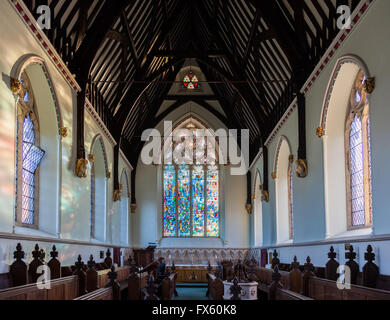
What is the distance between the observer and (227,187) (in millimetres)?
23250

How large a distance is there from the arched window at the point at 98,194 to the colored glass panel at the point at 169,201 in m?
7.01

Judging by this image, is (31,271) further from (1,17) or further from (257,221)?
(257,221)

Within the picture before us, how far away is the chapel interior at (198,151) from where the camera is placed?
27.3 feet

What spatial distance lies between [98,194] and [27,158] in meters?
5.89

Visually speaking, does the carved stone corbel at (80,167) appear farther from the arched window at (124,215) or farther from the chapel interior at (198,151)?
the arched window at (124,215)

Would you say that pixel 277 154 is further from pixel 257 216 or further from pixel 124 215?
pixel 124 215

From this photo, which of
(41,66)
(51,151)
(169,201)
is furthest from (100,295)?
(169,201)

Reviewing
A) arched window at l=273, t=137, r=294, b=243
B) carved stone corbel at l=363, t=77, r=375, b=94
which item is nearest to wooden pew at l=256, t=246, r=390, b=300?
carved stone corbel at l=363, t=77, r=375, b=94

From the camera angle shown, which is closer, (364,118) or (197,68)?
(364,118)

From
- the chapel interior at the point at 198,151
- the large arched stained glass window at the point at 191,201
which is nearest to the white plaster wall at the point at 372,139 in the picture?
the chapel interior at the point at 198,151

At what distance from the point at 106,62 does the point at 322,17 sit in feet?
22.5

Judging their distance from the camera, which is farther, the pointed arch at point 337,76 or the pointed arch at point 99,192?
the pointed arch at point 99,192

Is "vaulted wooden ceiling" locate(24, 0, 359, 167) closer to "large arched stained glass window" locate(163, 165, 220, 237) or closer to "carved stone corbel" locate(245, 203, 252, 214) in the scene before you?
"large arched stained glass window" locate(163, 165, 220, 237)

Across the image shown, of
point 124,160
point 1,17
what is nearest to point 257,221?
point 124,160
